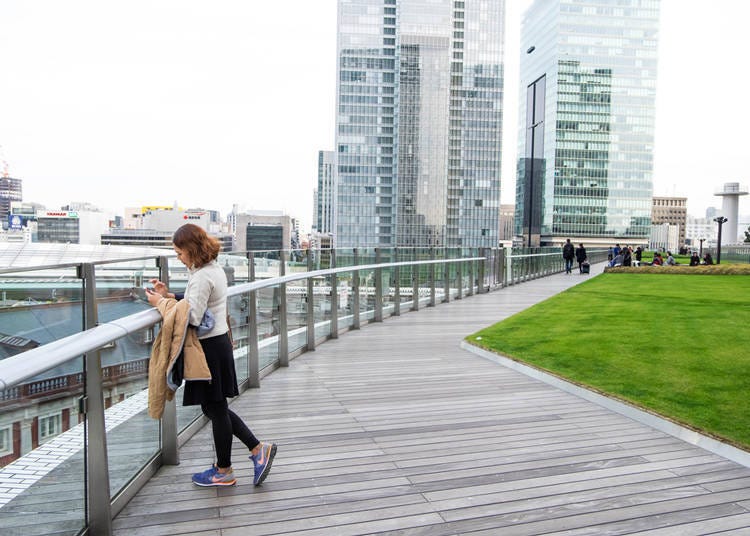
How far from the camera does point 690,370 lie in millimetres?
6625

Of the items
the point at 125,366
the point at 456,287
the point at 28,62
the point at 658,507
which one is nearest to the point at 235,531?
the point at 125,366

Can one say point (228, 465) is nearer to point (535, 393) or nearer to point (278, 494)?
point (278, 494)

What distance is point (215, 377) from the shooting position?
3.44 meters

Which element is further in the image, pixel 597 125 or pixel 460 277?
pixel 597 125

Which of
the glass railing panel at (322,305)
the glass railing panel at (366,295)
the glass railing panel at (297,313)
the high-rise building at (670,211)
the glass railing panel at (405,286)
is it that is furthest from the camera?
the high-rise building at (670,211)

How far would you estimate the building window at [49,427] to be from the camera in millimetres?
2303

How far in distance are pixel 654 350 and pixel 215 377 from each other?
618 cm

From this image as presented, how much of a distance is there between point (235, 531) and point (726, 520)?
245 centimetres

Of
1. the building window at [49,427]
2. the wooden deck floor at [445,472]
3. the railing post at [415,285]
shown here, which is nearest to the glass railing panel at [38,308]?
the building window at [49,427]

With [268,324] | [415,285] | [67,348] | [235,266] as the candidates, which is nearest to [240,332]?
[235,266]

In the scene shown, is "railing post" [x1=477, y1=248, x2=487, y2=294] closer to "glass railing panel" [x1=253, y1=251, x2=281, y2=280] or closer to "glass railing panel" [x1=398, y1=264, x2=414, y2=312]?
"glass railing panel" [x1=398, y1=264, x2=414, y2=312]

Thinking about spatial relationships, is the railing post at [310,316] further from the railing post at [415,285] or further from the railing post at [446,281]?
the railing post at [446,281]

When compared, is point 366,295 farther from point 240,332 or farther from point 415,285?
point 240,332

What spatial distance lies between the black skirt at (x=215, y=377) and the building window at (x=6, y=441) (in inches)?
54.8
